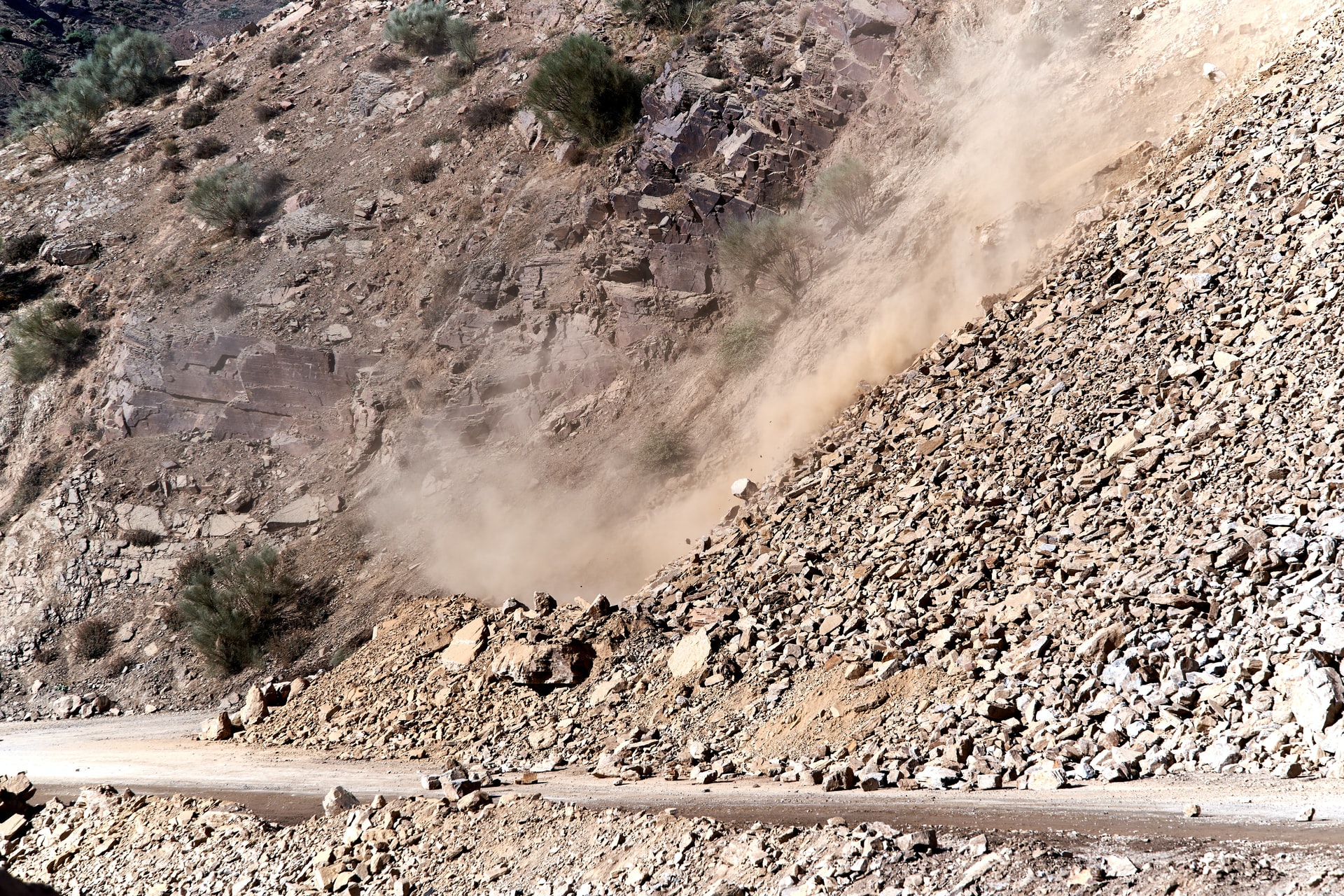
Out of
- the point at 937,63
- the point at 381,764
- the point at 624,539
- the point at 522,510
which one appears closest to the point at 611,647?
the point at 381,764

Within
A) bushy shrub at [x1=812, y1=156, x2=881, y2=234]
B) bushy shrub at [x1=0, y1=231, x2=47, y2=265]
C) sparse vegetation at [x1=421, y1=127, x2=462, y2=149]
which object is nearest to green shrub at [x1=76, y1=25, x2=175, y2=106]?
bushy shrub at [x1=0, y1=231, x2=47, y2=265]

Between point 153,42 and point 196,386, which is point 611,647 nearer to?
point 196,386

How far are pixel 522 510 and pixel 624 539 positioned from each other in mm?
2852

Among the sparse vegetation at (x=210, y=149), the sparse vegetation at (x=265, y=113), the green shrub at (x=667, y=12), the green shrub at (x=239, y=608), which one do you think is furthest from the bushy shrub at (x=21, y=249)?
the green shrub at (x=667, y=12)

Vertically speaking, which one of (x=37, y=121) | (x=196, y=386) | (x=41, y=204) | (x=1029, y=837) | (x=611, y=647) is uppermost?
(x=37, y=121)

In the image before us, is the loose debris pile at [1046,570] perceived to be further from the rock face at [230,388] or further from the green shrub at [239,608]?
the rock face at [230,388]

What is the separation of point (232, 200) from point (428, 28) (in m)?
8.66

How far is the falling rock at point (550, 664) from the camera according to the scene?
11.9m

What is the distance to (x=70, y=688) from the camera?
2003cm

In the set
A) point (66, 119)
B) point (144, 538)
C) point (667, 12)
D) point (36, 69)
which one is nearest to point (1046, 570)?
point (667, 12)

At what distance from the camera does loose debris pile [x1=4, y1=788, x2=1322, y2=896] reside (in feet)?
19.0

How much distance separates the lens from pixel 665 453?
18.4m

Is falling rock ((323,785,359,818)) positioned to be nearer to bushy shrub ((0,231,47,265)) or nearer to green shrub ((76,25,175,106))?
bushy shrub ((0,231,47,265))

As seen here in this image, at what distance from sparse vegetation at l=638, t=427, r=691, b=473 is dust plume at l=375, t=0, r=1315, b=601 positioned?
0.28 meters
